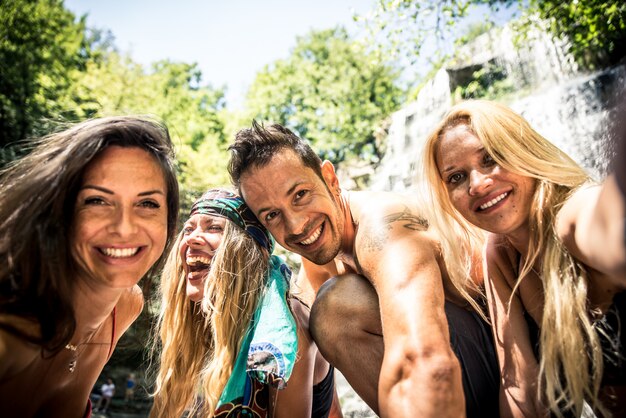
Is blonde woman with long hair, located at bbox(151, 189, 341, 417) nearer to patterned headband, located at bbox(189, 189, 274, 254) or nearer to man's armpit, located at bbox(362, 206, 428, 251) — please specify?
patterned headband, located at bbox(189, 189, 274, 254)

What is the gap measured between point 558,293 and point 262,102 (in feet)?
77.7

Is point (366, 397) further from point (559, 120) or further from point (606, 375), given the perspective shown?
point (559, 120)

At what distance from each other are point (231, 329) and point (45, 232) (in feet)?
4.70

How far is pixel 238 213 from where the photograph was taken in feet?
10.1

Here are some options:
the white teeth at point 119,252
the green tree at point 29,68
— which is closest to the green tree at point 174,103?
the green tree at point 29,68

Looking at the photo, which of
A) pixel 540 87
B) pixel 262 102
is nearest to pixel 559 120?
pixel 540 87

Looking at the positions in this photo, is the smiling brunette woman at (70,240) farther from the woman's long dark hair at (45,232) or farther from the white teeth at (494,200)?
the white teeth at (494,200)

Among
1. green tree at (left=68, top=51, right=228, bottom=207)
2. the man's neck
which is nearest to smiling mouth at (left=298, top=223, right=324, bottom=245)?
the man's neck

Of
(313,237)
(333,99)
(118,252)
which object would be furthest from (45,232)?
(333,99)

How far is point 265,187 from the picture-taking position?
2.94 m

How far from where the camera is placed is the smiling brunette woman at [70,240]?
1.94 m

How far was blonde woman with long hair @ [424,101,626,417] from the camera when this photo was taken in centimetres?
208

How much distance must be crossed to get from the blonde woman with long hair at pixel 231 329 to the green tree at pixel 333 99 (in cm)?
1828

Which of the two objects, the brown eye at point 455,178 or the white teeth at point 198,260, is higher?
the brown eye at point 455,178
